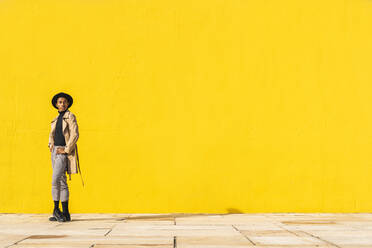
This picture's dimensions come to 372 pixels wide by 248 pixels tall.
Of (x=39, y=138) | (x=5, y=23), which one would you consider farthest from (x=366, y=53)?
(x=5, y=23)

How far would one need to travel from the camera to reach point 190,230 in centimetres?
474

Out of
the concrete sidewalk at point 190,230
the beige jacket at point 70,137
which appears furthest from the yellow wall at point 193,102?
the beige jacket at point 70,137

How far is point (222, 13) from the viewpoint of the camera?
267 inches

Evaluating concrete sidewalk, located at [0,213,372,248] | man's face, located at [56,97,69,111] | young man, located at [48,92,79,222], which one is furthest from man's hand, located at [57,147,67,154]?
concrete sidewalk, located at [0,213,372,248]

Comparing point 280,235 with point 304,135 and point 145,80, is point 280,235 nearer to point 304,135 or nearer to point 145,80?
point 304,135

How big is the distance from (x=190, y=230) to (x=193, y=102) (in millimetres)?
2376

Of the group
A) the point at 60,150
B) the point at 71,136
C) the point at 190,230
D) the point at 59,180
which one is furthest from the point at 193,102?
the point at 190,230

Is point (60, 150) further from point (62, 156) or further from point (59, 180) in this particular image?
point (59, 180)

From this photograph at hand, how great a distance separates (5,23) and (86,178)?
2.58 m

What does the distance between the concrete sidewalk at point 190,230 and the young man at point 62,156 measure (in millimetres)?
261

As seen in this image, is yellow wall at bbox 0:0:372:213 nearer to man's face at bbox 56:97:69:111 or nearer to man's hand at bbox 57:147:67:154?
man's face at bbox 56:97:69:111

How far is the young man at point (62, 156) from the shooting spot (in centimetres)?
564

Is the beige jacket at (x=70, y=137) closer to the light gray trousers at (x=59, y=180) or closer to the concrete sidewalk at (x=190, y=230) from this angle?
the light gray trousers at (x=59, y=180)

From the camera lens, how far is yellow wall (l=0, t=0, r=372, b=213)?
6.55 metres
